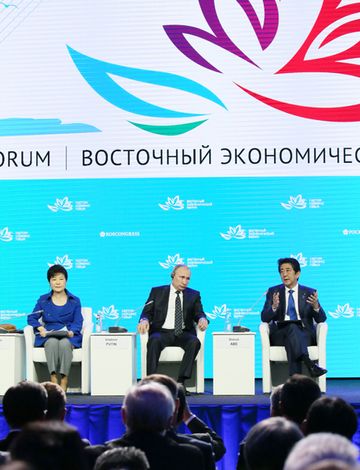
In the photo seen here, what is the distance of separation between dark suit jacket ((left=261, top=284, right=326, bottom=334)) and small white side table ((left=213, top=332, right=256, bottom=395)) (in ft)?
0.76

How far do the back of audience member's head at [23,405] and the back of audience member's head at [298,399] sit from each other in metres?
0.76

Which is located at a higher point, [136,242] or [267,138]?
[267,138]

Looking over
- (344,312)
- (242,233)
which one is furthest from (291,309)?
(242,233)

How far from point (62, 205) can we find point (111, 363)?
1.78m

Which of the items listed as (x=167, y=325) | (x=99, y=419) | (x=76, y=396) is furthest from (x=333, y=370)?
(x=99, y=419)

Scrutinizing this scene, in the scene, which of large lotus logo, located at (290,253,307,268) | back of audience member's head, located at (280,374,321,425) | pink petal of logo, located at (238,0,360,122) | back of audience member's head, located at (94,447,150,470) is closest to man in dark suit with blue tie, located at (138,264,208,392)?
large lotus logo, located at (290,253,307,268)

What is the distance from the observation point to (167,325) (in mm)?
7016

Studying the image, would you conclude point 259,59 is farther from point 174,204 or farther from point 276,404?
point 276,404

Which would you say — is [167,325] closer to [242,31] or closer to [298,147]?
[298,147]

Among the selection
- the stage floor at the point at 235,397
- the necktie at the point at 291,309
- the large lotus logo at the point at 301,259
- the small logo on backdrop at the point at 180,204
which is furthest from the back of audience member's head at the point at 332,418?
the small logo on backdrop at the point at 180,204

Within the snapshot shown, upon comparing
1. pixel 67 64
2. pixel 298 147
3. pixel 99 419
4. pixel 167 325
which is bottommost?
pixel 99 419

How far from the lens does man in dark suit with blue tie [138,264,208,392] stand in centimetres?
678

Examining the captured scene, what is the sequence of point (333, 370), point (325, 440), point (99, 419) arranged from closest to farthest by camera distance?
point (325, 440) < point (99, 419) < point (333, 370)

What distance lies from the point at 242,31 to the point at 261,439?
645cm
